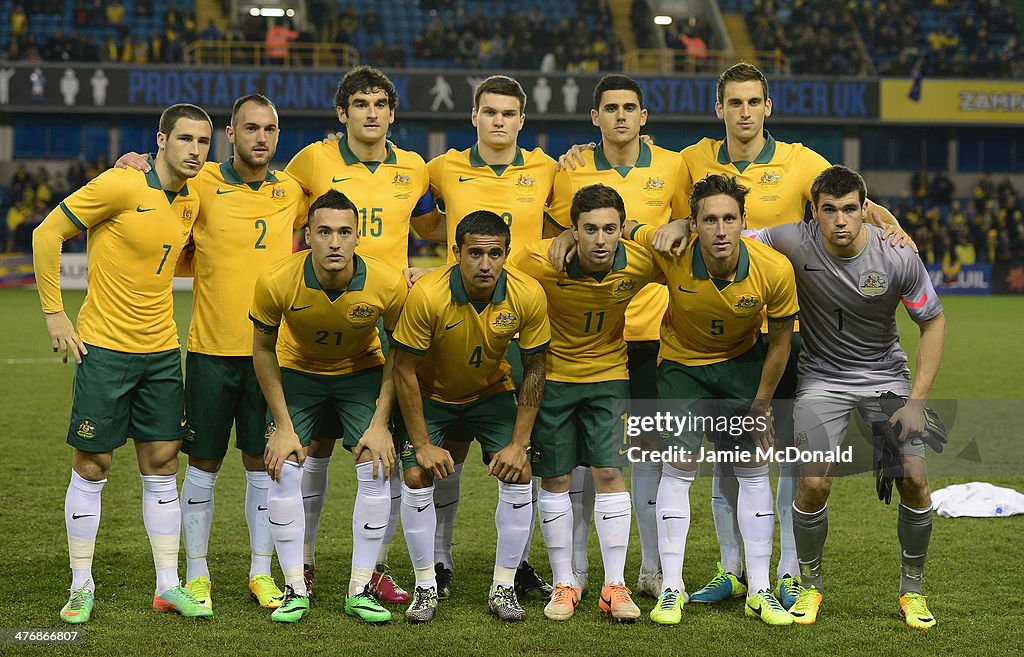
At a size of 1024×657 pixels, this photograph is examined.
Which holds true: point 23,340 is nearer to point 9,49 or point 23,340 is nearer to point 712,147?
point 712,147

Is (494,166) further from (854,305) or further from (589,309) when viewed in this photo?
(854,305)

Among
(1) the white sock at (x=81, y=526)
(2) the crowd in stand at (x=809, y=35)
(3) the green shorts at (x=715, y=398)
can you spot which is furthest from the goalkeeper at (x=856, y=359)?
(2) the crowd in stand at (x=809, y=35)

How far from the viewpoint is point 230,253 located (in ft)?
18.0

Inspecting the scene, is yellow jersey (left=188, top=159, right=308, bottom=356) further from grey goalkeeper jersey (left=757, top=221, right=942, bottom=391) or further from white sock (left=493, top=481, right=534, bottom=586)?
grey goalkeeper jersey (left=757, top=221, right=942, bottom=391)

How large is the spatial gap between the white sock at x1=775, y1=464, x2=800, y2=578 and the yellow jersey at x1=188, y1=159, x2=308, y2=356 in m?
2.70

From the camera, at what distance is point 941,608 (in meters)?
5.35

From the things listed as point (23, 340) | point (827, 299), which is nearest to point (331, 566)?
point (827, 299)

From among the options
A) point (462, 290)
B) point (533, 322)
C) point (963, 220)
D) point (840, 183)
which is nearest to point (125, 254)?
point (462, 290)

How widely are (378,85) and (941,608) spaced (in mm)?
3700

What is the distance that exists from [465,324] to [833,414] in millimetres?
1737

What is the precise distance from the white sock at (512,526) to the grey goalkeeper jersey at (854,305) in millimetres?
1425

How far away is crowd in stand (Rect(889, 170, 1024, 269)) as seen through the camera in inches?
1105

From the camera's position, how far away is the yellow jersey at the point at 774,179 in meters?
5.82

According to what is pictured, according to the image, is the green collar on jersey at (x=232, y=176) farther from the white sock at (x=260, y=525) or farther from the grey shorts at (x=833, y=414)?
the grey shorts at (x=833, y=414)
